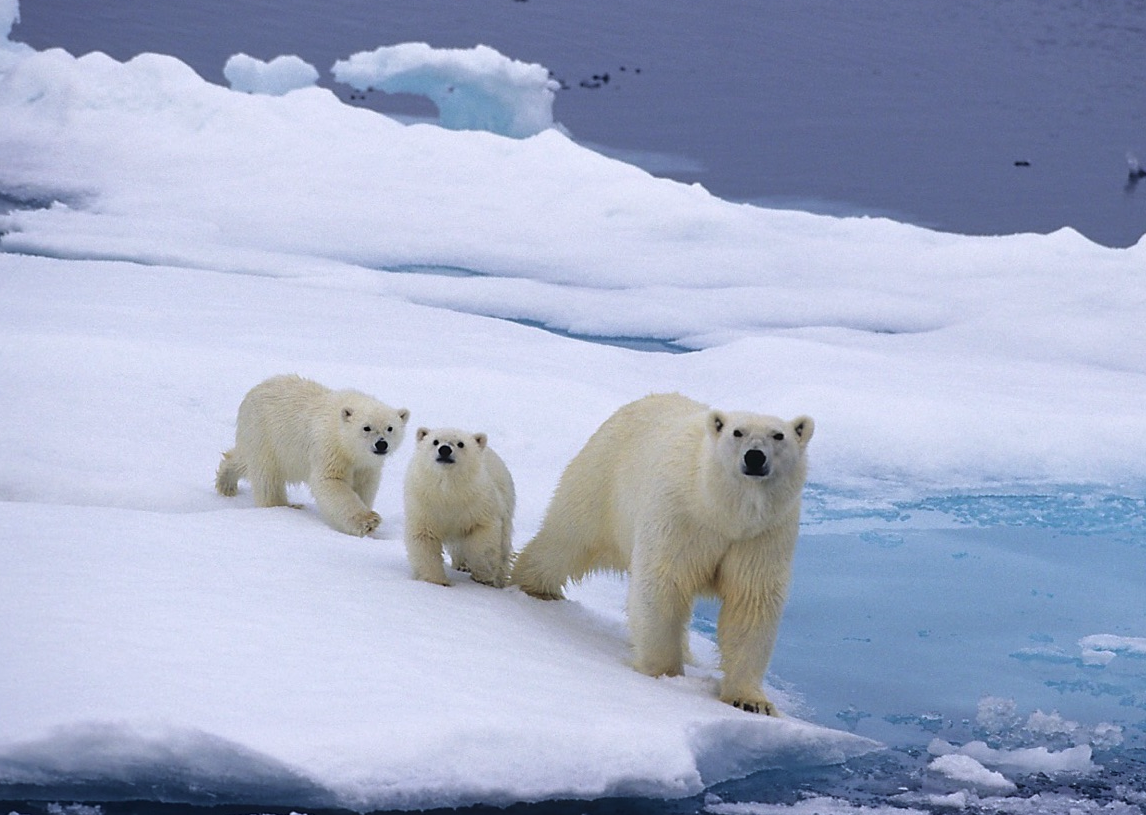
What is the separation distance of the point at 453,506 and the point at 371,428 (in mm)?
859

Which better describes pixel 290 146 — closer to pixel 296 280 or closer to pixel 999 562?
pixel 296 280

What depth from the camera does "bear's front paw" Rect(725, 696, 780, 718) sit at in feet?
12.4

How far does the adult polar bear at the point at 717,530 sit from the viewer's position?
3.70 m

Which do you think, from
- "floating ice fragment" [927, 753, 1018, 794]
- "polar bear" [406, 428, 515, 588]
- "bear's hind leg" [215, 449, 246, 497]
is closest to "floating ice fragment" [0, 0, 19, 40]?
"bear's hind leg" [215, 449, 246, 497]

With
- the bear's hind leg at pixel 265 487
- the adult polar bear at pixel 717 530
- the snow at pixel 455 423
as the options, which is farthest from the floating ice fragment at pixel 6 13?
the adult polar bear at pixel 717 530

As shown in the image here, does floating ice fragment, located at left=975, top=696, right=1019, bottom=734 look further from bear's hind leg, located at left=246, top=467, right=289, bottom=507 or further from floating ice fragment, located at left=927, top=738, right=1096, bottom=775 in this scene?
bear's hind leg, located at left=246, top=467, right=289, bottom=507

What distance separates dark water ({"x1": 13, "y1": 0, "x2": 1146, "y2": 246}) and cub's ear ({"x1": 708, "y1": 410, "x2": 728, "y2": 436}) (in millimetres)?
16007

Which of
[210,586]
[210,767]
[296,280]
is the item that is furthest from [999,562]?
[296,280]

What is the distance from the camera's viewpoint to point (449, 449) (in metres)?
4.36

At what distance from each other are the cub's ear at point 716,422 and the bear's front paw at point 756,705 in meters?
0.75

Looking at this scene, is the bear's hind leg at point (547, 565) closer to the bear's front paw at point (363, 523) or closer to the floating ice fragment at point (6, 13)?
the bear's front paw at point (363, 523)

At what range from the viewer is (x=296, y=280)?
34.0ft

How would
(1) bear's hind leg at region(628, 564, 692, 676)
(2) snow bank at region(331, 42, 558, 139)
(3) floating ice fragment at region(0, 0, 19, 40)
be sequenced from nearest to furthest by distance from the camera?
(1) bear's hind leg at region(628, 564, 692, 676) → (2) snow bank at region(331, 42, 558, 139) → (3) floating ice fragment at region(0, 0, 19, 40)

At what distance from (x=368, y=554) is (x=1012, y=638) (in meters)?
2.27
